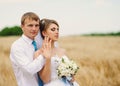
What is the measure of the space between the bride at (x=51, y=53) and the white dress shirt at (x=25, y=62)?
3.2 inches

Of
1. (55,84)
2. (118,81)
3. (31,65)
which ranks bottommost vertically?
(118,81)

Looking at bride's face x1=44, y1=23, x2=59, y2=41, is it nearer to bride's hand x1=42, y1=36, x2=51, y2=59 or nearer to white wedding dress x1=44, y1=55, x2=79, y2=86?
bride's hand x1=42, y1=36, x2=51, y2=59

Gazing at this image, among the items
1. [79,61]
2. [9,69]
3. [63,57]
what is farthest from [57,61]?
[79,61]

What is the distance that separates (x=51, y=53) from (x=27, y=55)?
0.36 metres

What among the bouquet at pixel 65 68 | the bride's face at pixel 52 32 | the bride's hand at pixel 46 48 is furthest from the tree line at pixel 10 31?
the bride's hand at pixel 46 48

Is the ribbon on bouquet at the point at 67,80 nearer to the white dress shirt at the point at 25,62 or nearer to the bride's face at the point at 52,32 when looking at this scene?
the white dress shirt at the point at 25,62

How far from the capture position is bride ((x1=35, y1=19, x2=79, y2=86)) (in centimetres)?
415

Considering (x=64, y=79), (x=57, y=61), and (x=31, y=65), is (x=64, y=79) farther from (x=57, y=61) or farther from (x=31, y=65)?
(x=31, y=65)

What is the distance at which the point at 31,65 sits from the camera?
4.03 m

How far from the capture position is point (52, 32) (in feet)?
14.0

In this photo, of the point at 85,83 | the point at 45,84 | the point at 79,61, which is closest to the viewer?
the point at 45,84

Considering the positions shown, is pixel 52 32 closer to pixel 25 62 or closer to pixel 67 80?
pixel 25 62

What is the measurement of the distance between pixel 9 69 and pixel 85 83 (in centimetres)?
129

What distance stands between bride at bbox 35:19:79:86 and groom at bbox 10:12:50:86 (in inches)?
3.4
